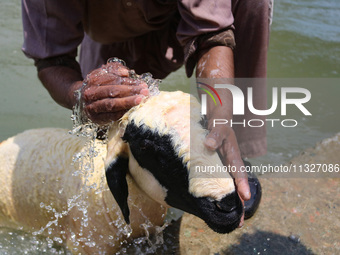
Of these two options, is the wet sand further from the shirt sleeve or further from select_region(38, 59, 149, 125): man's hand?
the shirt sleeve

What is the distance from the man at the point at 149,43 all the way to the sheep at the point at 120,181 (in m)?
0.10

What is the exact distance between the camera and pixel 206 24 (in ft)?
8.23

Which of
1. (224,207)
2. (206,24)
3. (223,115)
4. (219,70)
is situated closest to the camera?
(224,207)

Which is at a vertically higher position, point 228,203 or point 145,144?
point 145,144

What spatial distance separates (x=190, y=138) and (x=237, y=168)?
0.26m

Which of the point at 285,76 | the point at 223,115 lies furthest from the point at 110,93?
the point at 285,76

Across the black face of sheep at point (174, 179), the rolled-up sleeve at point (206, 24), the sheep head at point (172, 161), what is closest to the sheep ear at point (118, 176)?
the sheep head at point (172, 161)

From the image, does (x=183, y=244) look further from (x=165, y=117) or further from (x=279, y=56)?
(x=279, y=56)

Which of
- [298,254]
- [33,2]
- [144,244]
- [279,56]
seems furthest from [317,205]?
[279,56]

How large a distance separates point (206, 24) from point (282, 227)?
1.40 meters

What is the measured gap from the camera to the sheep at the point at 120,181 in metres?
1.89

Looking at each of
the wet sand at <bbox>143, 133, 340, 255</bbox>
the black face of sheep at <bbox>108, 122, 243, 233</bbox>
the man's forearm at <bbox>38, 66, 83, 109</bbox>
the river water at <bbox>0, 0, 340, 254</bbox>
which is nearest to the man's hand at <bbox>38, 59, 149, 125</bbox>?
the black face of sheep at <bbox>108, 122, 243, 233</bbox>

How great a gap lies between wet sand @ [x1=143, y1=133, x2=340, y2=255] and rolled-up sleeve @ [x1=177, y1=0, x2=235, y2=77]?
3.69ft

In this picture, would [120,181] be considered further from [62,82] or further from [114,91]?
[62,82]
